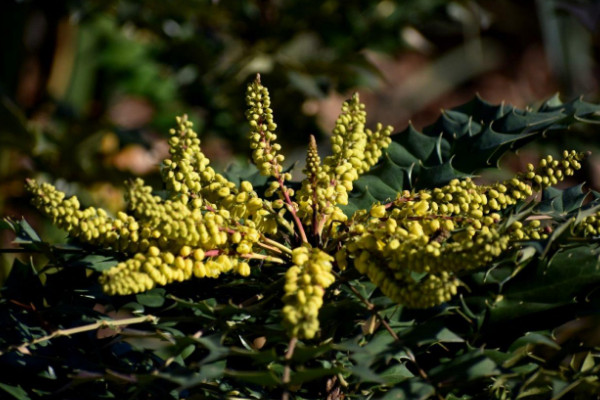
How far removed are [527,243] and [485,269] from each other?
85 mm

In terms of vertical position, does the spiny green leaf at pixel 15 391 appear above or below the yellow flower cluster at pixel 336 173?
below

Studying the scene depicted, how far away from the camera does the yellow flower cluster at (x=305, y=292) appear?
60 cm

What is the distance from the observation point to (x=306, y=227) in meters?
0.85

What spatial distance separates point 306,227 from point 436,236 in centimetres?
18

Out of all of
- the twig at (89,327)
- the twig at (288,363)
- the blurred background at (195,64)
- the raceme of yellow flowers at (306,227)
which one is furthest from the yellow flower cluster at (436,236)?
the blurred background at (195,64)

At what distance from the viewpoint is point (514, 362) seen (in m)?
0.70

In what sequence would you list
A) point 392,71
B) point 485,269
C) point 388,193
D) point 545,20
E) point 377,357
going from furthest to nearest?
point 392,71, point 545,20, point 388,193, point 485,269, point 377,357

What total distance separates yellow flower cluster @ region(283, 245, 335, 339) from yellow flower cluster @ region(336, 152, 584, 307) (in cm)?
5

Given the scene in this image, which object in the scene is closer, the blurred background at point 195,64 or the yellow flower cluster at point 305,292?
the yellow flower cluster at point 305,292

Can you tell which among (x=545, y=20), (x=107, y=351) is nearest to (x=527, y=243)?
(x=107, y=351)

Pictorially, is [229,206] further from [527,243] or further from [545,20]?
[545,20]

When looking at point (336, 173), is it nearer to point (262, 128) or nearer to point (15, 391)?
point (262, 128)

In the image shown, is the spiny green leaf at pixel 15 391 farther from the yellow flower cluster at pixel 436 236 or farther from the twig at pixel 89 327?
the yellow flower cluster at pixel 436 236

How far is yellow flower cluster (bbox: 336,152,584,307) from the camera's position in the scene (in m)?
0.61
